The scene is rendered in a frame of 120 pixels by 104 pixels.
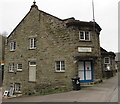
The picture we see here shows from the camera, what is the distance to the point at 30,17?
18.9 metres

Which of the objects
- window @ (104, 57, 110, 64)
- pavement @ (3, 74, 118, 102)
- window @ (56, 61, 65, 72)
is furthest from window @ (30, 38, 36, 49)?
window @ (104, 57, 110, 64)

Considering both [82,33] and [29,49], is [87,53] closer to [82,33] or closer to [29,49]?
[82,33]

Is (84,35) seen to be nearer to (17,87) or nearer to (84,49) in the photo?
(84,49)

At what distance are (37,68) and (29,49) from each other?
291cm

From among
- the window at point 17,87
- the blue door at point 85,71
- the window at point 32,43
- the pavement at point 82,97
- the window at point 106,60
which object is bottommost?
the window at point 17,87

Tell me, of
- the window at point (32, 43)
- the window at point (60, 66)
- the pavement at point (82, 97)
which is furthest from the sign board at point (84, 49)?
the window at point (32, 43)

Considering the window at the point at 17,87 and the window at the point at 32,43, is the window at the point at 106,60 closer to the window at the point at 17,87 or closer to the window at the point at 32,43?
the window at the point at 32,43

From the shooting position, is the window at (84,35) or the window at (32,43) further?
the window at (32,43)

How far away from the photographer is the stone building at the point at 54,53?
1502cm

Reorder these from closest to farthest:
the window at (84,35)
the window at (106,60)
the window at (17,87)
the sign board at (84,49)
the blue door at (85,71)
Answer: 1. the sign board at (84,49)
2. the blue door at (85,71)
3. the window at (84,35)
4. the window at (17,87)
5. the window at (106,60)

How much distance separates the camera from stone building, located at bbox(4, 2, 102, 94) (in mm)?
15023

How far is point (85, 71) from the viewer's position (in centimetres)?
1540

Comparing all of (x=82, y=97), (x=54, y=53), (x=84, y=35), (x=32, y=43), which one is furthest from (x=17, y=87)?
(x=82, y=97)

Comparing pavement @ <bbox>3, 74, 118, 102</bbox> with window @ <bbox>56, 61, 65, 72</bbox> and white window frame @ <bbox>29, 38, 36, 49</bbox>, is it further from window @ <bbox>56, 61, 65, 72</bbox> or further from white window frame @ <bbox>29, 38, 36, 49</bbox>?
white window frame @ <bbox>29, 38, 36, 49</bbox>
